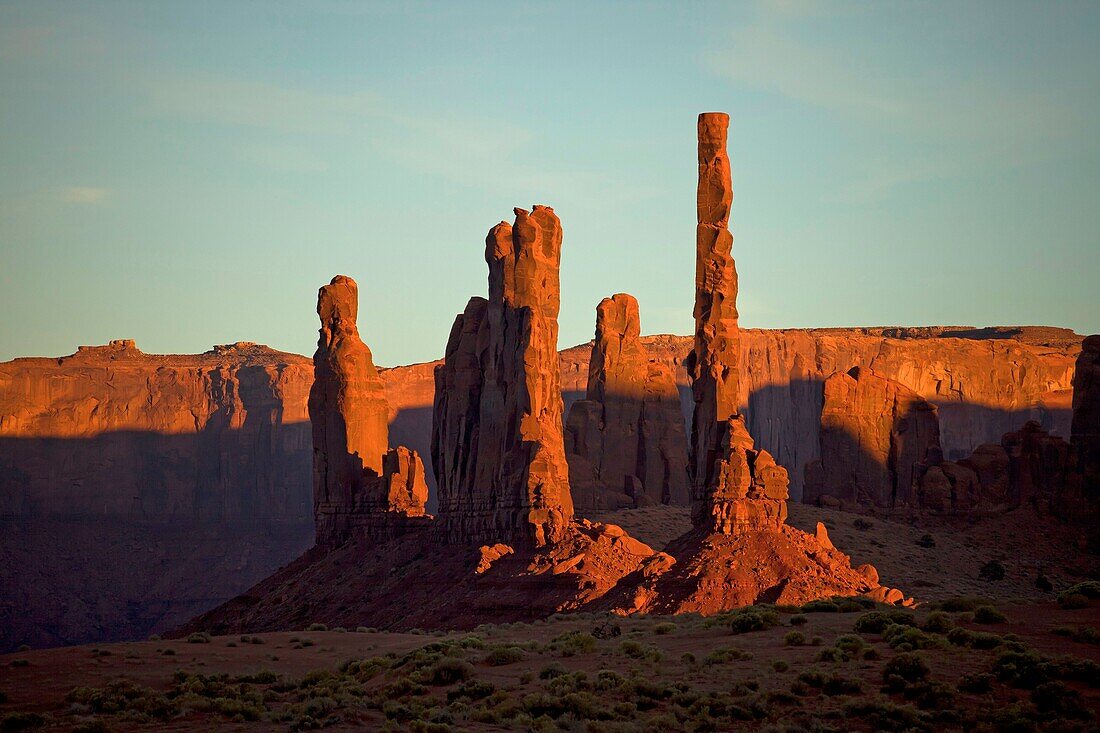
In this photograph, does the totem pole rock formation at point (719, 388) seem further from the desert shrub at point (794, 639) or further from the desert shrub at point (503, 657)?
the desert shrub at point (794, 639)

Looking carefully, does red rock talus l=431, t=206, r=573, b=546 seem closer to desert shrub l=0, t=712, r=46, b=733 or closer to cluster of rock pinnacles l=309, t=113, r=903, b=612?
cluster of rock pinnacles l=309, t=113, r=903, b=612

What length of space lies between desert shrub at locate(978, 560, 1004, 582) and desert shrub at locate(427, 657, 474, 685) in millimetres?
40214

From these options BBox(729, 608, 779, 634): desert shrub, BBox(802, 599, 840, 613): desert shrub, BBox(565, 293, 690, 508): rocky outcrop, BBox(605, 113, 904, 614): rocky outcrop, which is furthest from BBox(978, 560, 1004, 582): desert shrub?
BBox(729, 608, 779, 634): desert shrub

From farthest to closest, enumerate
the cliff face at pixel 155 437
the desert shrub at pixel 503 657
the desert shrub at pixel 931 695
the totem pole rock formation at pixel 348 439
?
the cliff face at pixel 155 437
the totem pole rock formation at pixel 348 439
the desert shrub at pixel 503 657
the desert shrub at pixel 931 695

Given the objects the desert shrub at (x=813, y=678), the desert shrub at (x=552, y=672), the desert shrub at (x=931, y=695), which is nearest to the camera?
the desert shrub at (x=931, y=695)

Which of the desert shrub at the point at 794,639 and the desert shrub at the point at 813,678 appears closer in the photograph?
the desert shrub at the point at 813,678

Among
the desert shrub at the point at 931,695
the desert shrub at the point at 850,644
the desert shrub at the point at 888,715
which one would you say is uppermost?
the desert shrub at the point at 850,644

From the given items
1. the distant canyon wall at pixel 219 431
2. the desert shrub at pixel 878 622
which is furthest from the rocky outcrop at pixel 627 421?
the distant canyon wall at pixel 219 431

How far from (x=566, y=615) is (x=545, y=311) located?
78.7ft

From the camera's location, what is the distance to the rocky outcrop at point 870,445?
96062 millimetres

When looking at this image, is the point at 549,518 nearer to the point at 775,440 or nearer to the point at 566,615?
the point at 566,615

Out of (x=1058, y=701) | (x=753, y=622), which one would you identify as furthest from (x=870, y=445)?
(x=1058, y=701)

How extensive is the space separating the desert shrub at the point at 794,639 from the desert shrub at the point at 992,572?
38014mm

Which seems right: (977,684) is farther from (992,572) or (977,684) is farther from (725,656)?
(992,572)
